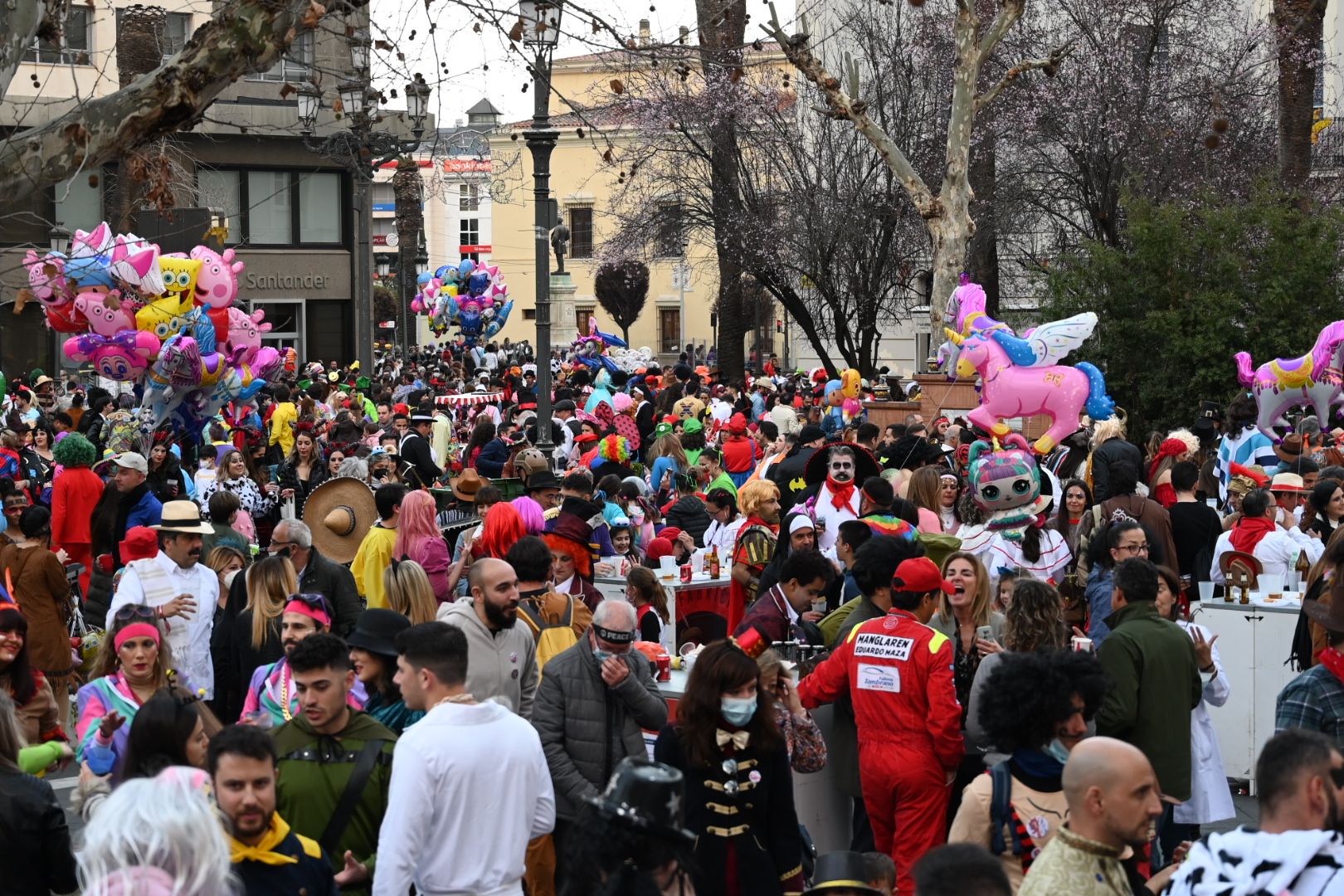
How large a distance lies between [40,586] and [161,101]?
4309mm

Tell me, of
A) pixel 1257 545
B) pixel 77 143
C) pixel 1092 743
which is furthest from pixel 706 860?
pixel 1257 545

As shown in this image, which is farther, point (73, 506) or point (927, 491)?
point (73, 506)

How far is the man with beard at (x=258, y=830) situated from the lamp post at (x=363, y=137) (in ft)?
14.3

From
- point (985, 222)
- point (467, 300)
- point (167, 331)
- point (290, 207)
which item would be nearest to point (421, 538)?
point (167, 331)

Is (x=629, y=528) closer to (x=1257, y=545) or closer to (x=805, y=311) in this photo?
(x=1257, y=545)

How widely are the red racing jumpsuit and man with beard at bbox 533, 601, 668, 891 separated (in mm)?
802

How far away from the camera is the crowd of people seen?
4344 millimetres

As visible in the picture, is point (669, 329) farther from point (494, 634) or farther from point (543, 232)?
point (494, 634)

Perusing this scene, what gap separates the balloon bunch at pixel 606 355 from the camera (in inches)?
1152

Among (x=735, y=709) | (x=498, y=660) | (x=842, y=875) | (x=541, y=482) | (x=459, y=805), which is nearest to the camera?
(x=842, y=875)

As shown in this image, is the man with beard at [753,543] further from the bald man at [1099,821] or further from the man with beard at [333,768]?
the bald man at [1099,821]

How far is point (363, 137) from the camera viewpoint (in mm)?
12547

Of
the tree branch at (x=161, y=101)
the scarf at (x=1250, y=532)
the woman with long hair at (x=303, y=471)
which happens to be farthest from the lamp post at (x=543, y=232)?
the tree branch at (x=161, y=101)

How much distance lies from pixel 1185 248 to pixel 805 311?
9.41 m
